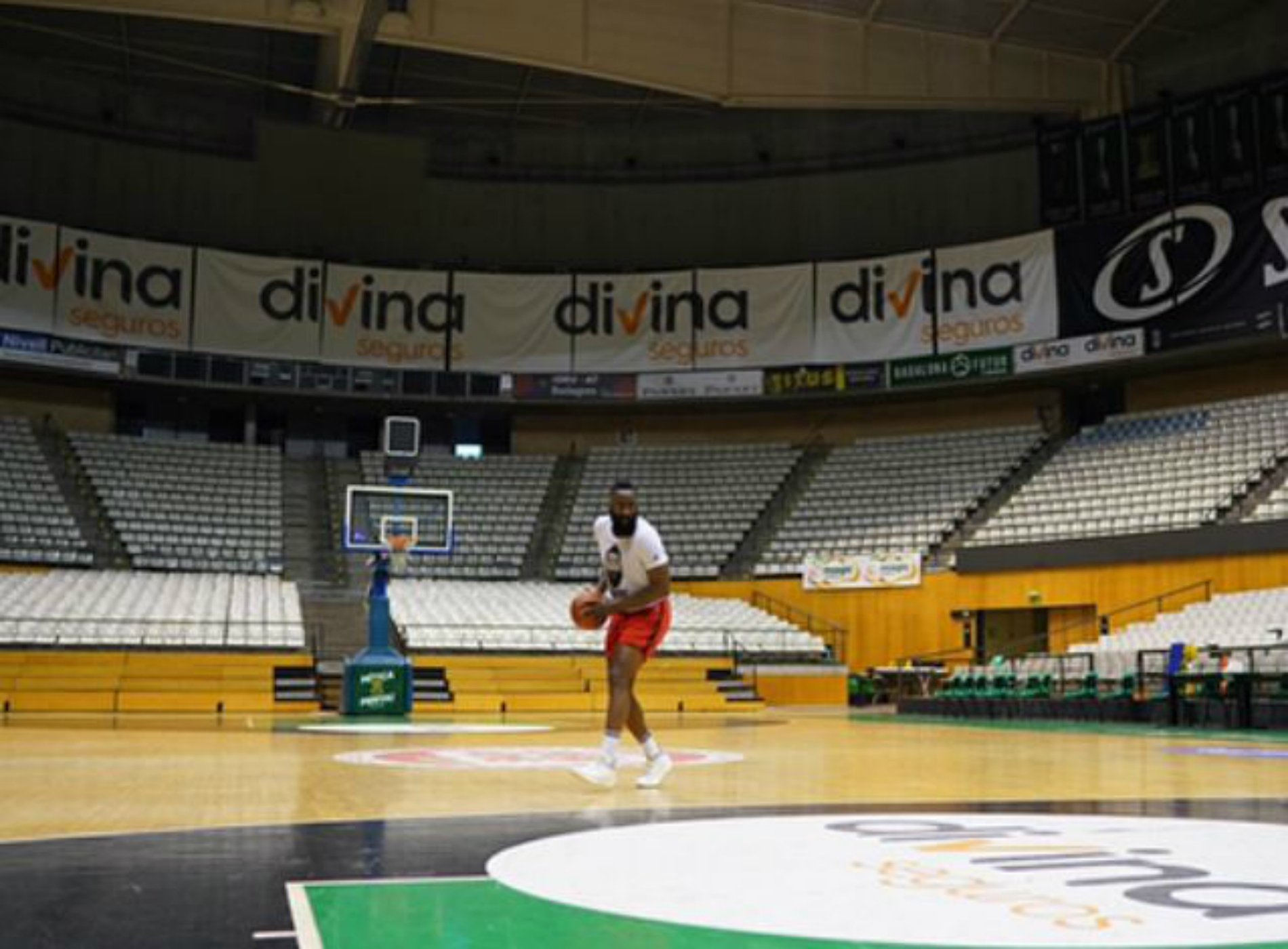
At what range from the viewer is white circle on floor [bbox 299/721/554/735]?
50.7ft

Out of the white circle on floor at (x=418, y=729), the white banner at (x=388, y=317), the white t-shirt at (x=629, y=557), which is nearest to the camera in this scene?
the white t-shirt at (x=629, y=557)

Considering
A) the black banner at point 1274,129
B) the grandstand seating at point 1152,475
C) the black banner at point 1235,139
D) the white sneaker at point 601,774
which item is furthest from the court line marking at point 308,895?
the black banner at point 1235,139

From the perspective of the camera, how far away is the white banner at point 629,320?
3700 centimetres

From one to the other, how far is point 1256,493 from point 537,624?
1454 cm

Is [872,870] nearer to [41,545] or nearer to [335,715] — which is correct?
[335,715]

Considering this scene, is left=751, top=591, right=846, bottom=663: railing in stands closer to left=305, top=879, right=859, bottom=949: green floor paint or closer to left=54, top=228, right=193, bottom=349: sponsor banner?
left=54, top=228, right=193, bottom=349: sponsor banner

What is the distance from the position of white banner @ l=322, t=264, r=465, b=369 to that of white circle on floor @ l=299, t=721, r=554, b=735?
1980cm

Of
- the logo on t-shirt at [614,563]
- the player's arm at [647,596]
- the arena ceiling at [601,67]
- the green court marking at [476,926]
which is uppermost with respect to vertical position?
the arena ceiling at [601,67]

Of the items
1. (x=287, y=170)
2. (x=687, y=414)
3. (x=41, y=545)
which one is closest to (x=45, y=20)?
(x=287, y=170)

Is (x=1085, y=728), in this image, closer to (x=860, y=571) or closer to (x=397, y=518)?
(x=397, y=518)

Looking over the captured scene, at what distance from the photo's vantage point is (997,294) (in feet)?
111

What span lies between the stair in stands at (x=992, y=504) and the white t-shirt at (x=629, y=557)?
76.5 ft

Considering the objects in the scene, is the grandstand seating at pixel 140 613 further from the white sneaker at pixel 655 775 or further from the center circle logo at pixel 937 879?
the center circle logo at pixel 937 879

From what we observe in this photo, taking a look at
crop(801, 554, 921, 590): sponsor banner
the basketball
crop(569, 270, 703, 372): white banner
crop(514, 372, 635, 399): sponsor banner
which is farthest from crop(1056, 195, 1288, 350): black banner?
the basketball
